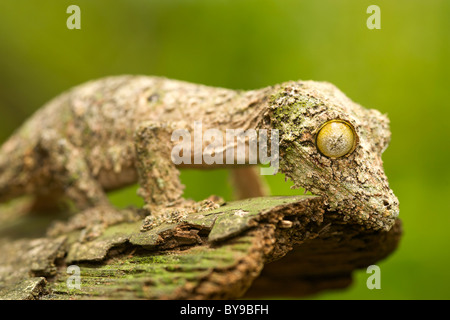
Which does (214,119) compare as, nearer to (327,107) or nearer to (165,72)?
(327,107)

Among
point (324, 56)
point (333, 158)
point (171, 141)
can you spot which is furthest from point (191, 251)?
point (324, 56)

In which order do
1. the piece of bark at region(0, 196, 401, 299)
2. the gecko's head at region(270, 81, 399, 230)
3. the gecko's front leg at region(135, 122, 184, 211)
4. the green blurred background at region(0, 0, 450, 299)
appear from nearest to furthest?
1. the piece of bark at region(0, 196, 401, 299)
2. the gecko's head at region(270, 81, 399, 230)
3. the gecko's front leg at region(135, 122, 184, 211)
4. the green blurred background at region(0, 0, 450, 299)

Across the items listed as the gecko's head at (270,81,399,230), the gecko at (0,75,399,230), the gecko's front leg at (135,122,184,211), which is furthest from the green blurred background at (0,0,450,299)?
the gecko's head at (270,81,399,230)

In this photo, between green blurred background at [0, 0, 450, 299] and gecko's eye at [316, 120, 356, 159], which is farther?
green blurred background at [0, 0, 450, 299]

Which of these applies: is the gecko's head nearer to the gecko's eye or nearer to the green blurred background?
the gecko's eye

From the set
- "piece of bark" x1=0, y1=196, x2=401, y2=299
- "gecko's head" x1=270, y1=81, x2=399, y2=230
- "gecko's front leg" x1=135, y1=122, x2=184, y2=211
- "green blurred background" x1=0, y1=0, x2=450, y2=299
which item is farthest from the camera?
"green blurred background" x1=0, y1=0, x2=450, y2=299

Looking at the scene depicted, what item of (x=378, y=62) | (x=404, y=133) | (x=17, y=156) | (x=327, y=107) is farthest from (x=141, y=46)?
(x=327, y=107)

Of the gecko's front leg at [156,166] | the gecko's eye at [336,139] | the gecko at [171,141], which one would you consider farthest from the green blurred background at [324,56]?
the gecko's eye at [336,139]
